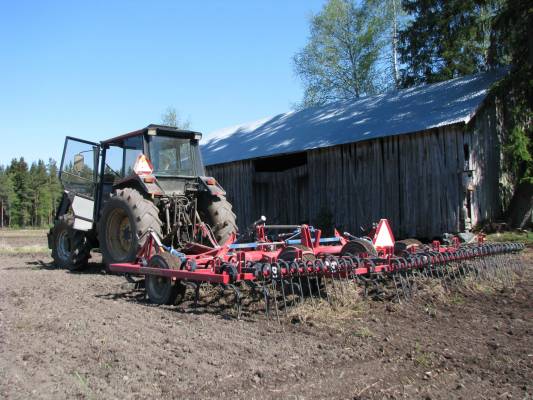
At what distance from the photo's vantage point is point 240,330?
4.81 metres

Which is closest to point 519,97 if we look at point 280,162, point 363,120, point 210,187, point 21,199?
point 363,120

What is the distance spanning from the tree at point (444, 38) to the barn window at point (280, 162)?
7.15 metres

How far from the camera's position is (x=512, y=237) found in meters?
12.4

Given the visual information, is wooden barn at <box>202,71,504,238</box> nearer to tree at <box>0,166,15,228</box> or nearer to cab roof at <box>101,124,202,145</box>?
Result: cab roof at <box>101,124,202,145</box>

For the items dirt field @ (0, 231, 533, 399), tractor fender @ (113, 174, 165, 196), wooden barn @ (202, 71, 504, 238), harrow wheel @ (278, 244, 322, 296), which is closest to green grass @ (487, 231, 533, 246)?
wooden barn @ (202, 71, 504, 238)

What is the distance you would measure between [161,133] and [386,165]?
817 centimetres

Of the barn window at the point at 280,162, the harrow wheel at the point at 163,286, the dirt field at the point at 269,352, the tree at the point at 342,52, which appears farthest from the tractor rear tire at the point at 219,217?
the tree at the point at 342,52

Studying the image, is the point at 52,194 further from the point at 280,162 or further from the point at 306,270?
the point at 306,270

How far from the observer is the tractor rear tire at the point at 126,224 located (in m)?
7.46

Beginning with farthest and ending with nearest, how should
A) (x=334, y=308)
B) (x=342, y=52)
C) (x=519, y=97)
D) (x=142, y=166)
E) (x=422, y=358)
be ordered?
(x=342, y=52)
(x=519, y=97)
(x=142, y=166)
(x=334, y=308)
(x=422, y=358)

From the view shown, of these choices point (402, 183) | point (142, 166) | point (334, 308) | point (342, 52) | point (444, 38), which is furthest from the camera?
point (342, 52)

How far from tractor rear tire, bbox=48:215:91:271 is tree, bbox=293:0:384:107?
76.1 ft

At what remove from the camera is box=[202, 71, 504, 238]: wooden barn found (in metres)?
13.7

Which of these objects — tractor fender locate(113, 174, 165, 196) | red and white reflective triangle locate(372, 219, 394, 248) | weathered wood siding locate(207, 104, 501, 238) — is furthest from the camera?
weathered wood siding locate(207, 104, 501, 238)
